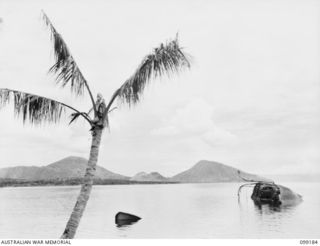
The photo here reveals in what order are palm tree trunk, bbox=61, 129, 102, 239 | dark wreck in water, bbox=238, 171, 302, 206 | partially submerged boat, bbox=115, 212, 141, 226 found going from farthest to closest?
dark wreck in water, bbox=238, 171, 302, 206
partially submerged boat, bbox=115, 212, 141, 226
palm tree trunk, bbox=61, 129, 102, 239

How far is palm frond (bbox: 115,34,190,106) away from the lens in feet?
35.3

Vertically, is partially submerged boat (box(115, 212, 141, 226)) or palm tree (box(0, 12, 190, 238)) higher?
palm tree (box(0, 12, 190, 238))

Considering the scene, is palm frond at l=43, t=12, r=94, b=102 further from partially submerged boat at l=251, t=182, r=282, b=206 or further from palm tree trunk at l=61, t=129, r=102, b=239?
partially submerged boat at l=251, t=182, r=282, b=206

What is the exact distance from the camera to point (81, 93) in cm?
1121

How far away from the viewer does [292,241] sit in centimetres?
1100

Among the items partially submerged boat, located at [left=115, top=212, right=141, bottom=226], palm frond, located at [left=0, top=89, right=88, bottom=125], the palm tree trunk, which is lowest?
partially submerged boat, located at [left=115, top=212, right=141, bottom=226]

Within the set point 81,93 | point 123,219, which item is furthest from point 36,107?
point 123,219

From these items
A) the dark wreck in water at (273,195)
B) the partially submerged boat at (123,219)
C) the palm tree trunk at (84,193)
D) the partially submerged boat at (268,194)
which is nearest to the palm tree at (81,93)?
the palm tree trunk at (84,193)

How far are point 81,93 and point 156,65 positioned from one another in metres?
2.22

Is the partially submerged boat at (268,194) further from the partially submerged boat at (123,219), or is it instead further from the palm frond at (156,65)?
the palm frond at (156,65)

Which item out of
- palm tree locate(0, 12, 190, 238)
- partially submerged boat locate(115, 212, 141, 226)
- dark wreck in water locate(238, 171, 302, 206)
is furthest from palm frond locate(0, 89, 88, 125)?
dark wreck in water locate(238, 171, 302, 206)

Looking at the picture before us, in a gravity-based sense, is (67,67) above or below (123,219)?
above

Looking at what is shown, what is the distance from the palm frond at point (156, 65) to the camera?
35.3ft

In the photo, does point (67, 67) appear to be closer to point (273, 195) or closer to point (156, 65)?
point (156, 65)
